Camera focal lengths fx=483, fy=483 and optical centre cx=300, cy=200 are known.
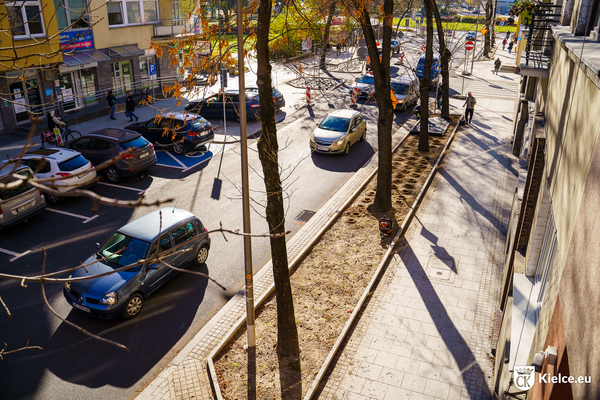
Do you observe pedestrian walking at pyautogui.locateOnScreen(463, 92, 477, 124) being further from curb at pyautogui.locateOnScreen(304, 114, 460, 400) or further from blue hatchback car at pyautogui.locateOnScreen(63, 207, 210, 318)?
blue hatchback car at pyautogui.locateOnScreen(63, 207, 210, 318)

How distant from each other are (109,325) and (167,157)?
11126mm

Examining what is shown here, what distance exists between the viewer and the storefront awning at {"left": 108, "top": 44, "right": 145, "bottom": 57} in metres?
26.6

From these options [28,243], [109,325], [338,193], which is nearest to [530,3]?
[338,193]

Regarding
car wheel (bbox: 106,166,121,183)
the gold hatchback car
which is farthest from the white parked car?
the gold hatchback car

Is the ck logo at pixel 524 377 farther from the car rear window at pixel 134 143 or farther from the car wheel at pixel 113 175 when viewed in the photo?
the car wheel at pixel 113 175

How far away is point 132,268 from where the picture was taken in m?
10.1

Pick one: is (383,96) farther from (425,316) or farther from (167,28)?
(167,28)

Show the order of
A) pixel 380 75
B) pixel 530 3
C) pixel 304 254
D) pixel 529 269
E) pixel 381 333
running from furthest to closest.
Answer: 1. pixel 380 75
2. pixel 304 254
3. pixel 530 3
4. pixel 381 333
5. pixel 529 269

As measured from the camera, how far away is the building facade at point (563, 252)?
3.84 metres

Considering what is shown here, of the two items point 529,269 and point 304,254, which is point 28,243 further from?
point 529,269

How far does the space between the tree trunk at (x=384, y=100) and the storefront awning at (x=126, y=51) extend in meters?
17.8

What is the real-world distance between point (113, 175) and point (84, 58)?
417 inches

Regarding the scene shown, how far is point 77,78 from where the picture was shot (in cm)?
2622

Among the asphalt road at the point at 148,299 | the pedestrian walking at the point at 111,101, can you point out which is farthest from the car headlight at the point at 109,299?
the pedestrian walking at the point at 111,101
